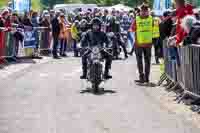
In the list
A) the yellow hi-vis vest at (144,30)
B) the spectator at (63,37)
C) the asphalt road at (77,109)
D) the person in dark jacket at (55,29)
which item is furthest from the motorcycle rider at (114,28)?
the yellow hi-vis vest at (144,30)

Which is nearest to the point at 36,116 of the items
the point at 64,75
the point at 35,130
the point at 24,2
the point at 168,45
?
the point at 35,130

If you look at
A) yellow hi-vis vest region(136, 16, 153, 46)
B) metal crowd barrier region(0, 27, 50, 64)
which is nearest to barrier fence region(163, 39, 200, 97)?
yellow hi-vis vest region(136, 16, 153, 46)

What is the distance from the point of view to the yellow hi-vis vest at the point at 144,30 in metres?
19.5

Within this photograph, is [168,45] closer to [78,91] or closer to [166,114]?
[78,91]

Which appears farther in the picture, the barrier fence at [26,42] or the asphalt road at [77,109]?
the barrier fence at [26,42]

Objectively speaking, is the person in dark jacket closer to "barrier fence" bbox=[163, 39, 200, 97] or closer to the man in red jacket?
"barrier fence" bbox=[163, 39, 200, 97]

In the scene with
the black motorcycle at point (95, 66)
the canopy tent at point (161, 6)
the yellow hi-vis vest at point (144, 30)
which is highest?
the canopy tent at point (161, 6)

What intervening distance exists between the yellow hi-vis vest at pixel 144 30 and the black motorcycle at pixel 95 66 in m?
2.59

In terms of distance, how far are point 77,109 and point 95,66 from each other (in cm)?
320

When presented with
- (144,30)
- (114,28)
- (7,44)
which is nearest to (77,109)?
(144,30)

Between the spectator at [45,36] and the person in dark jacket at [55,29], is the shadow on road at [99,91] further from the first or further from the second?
the spectator at [45,36]

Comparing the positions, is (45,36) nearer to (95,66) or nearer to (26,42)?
(26,42)

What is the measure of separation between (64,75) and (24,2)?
16831mm

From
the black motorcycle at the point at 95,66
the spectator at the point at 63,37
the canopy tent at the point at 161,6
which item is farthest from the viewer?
the canopy tent at the point at 161,6
